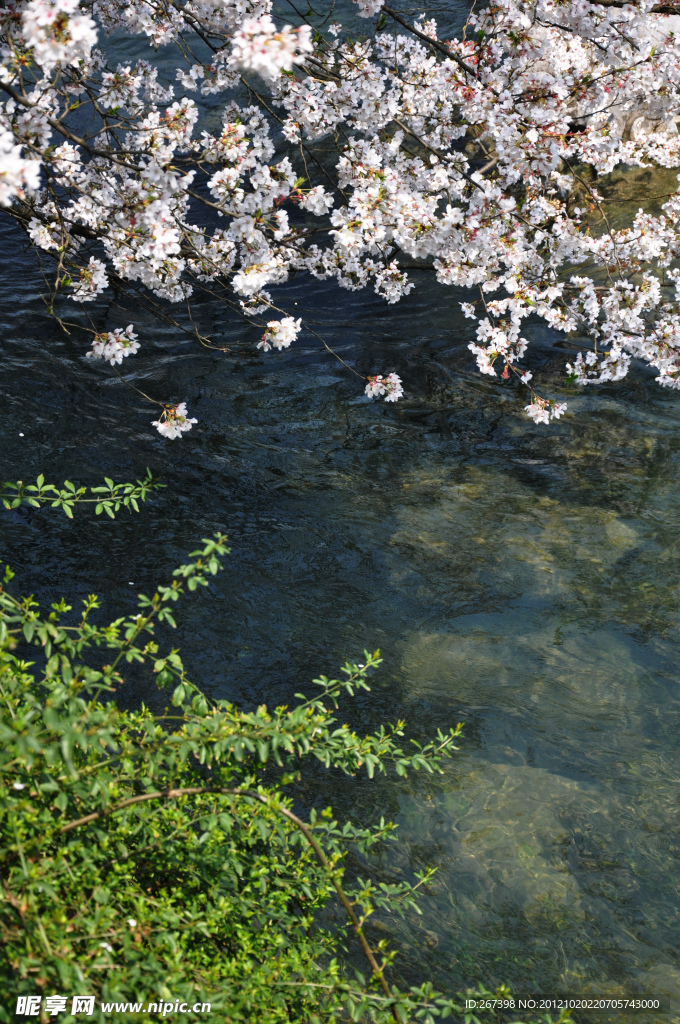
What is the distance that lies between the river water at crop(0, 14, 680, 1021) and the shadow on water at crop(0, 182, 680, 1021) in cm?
1

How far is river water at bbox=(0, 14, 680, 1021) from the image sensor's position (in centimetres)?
338

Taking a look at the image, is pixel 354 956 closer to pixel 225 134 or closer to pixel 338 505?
pixel 338 505

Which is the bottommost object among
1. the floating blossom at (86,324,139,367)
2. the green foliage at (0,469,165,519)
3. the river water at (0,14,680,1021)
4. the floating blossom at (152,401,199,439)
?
the river water at (0,14,680,1021)

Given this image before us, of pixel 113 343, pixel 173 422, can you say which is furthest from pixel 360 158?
pixel 173 422

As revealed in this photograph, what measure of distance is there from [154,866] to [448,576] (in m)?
3.10

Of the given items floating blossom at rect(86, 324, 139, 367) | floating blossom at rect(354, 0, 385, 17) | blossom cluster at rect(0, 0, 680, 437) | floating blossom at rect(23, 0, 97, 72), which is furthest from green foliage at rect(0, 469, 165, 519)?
floating blossom at rect(354, 0, 385, 17)

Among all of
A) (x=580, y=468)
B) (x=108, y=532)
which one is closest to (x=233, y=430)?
(x=108, y=532)

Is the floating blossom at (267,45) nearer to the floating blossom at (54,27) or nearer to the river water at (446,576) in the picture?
the floating blossom at (54,27)

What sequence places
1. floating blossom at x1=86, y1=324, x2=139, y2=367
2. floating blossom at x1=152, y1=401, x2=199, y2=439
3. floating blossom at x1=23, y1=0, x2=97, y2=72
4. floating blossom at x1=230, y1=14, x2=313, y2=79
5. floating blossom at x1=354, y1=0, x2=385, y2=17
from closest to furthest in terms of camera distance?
1. floating blossom at x1=23, y1=0, x2=97, y2=72
2. floating blossom at x1=230, y1=14, x2=313, y2=79
3. floating blossom at x1=354, y1=0, x2=385, y2=17
4. floating blossom at x1=152, y1=401, x2=199, y2=439
5. floating blossom at x1=86, y1=324, x2=139, y2=367

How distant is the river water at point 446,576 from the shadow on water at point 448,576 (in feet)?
0.05

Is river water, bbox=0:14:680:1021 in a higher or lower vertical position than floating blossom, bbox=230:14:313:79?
lower

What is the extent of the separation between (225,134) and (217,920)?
4.36 meters

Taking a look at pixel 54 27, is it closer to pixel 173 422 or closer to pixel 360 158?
pixel 173 422

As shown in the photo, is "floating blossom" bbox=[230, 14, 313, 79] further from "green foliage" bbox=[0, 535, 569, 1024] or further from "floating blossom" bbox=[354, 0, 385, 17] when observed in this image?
"floating blossom" bbox=[354, 0, 385, 17]
